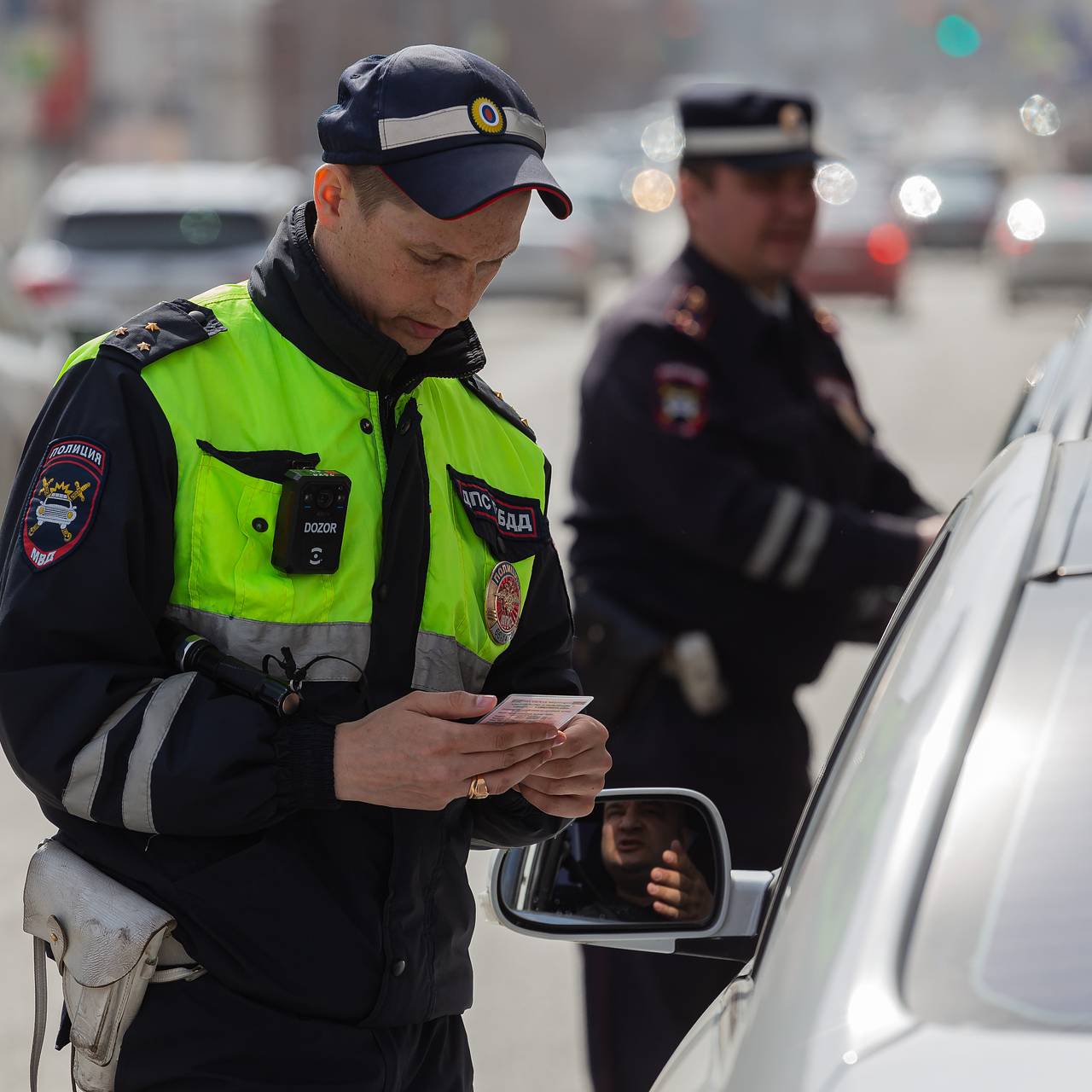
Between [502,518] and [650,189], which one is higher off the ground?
[502,518]

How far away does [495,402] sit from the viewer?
235 cm

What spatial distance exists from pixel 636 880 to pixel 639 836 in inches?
2.1

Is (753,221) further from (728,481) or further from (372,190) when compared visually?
(372,190)

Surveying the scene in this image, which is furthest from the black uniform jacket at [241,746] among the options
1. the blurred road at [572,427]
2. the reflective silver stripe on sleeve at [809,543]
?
the blurred road at [572,427]

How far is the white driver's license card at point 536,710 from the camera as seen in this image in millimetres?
1954

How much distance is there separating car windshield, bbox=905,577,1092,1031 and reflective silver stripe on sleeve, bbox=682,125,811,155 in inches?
81.8

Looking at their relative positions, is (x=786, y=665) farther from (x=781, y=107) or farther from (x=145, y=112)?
(x=145, y=112)

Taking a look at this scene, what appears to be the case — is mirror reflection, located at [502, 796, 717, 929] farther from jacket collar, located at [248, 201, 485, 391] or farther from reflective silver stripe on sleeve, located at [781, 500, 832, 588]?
reflective silver stripe on sleeve, located at [781, 500, 832, 588]

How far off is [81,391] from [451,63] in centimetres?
54

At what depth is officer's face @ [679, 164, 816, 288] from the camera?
3525 millimetres

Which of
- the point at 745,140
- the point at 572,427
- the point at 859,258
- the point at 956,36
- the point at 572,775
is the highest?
the point at 956,36

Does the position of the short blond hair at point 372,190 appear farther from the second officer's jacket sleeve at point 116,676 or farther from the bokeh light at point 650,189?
the bokeh light at point 650,189

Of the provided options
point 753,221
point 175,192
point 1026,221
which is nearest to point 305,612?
point 753,221

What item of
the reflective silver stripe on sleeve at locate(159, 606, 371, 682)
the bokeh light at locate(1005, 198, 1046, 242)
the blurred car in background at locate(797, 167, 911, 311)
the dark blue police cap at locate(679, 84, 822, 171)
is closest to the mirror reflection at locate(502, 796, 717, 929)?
the reflective silver stripe on sleeve at locate(159, 606, 371, 682)
